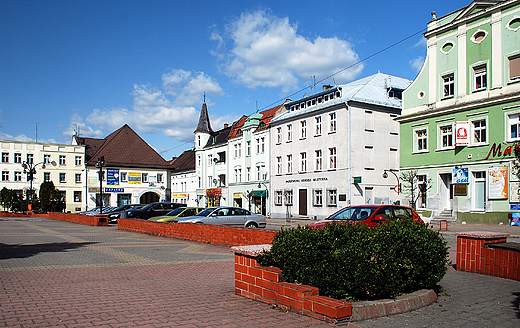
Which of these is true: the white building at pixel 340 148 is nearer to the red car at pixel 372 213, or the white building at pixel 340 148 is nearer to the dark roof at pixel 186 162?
the red car at pixel 372 213

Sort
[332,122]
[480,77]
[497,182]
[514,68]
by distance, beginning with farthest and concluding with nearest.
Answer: [332,122]
[480,77]
[497,182]
[514,68]

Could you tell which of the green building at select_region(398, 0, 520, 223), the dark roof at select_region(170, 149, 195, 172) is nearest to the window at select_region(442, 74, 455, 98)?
the green building at select_region(398, 0, 520, 223)

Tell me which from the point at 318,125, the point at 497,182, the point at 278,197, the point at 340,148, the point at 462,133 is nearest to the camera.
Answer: the point at 497,182

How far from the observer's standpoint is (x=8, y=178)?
6488 centimetres

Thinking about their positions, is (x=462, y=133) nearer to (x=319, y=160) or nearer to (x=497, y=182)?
(x=497, y=182)

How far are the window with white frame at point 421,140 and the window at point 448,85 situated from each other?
305 centimetres

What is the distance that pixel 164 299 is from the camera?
6.80 m

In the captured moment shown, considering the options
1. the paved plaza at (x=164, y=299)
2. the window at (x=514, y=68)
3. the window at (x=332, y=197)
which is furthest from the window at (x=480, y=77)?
the paved plaza at (x=164, y=299)

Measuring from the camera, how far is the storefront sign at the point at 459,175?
28.7 m

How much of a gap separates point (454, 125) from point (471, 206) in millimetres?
5413

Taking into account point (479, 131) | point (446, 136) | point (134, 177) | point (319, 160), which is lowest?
point (134, 177)

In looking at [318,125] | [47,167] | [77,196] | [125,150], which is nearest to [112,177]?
[125,150]

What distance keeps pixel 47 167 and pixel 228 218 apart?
55.8m

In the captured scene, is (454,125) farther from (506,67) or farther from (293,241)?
(293,241)
